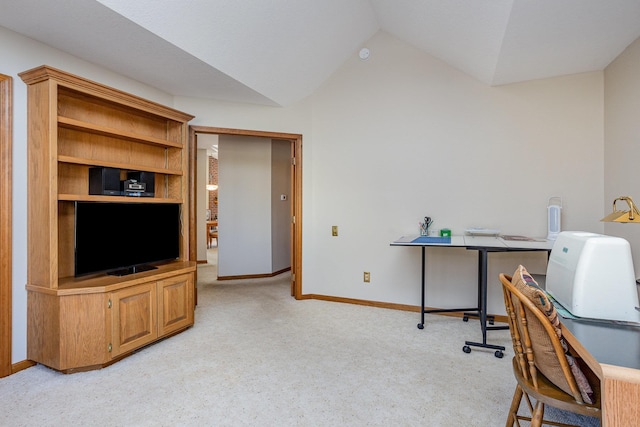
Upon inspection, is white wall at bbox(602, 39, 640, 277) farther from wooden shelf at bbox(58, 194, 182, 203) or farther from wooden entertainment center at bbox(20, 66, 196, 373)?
wooden shelf at bbox(58, 194, 182, 203)

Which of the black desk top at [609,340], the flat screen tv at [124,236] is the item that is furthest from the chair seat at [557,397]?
the flat screen tv at [124,236]

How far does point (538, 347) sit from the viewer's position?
1336 millimetres

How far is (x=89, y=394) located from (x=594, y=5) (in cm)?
400

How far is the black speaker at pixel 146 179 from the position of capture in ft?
10.1

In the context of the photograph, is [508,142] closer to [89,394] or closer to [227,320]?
[227,320]

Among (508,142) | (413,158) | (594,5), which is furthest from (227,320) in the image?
(594,5)

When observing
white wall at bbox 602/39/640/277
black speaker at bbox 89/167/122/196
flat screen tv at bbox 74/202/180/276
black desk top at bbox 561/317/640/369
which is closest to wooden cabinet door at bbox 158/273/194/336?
flat screen tv at bbox 74/202/180/276

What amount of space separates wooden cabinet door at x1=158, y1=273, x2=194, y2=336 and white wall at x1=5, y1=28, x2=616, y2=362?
1511 mm

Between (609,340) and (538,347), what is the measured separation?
0.78 feet

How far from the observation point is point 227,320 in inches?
139

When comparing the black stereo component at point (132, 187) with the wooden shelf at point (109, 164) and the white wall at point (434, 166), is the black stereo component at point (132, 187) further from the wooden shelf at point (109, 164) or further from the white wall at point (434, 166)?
the white wall at point (434, 166)

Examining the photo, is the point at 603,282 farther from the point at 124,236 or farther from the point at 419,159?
the point at 124,236

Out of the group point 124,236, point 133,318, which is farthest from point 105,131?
point 133,318

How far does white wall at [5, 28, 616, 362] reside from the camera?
3287 mm
